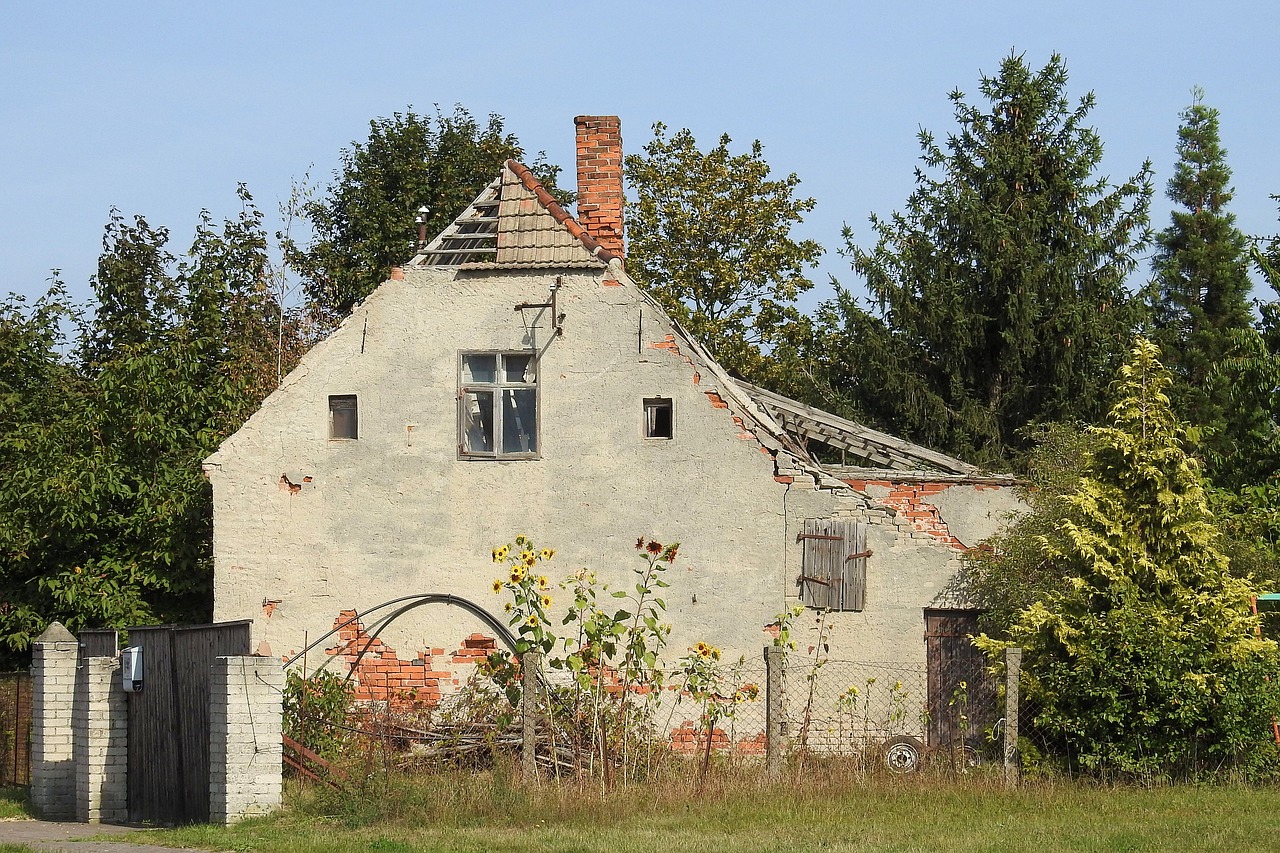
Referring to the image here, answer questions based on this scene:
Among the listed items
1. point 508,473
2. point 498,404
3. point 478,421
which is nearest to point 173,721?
point 508,473

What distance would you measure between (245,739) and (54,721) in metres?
3.67

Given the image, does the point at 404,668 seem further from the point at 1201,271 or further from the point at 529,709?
the point at 1201,271

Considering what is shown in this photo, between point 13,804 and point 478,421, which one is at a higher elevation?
point 478,421

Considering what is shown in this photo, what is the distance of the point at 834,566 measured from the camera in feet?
52.3

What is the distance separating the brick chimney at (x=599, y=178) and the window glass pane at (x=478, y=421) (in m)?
2.51

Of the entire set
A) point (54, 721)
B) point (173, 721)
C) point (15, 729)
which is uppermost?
point (173, 721)

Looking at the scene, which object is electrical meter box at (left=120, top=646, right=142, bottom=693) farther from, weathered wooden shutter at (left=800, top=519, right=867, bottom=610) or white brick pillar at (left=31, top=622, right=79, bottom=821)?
weathered wooden shutter at (left=800, top=519, right=867, bottom=610)

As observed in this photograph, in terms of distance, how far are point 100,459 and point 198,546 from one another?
5.67 feet

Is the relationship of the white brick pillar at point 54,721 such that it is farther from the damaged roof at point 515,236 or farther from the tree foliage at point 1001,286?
the tree foliage at point 1001,286

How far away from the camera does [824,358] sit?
3105cm

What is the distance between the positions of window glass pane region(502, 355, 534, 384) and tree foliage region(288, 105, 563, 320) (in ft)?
46.9

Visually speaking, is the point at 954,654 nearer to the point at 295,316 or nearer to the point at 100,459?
the point at 100,459

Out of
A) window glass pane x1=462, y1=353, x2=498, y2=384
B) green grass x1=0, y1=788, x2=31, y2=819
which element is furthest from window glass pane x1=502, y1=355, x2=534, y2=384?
green grass x1=0, y1=788, x2=31, y2=819

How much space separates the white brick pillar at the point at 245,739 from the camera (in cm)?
1239
